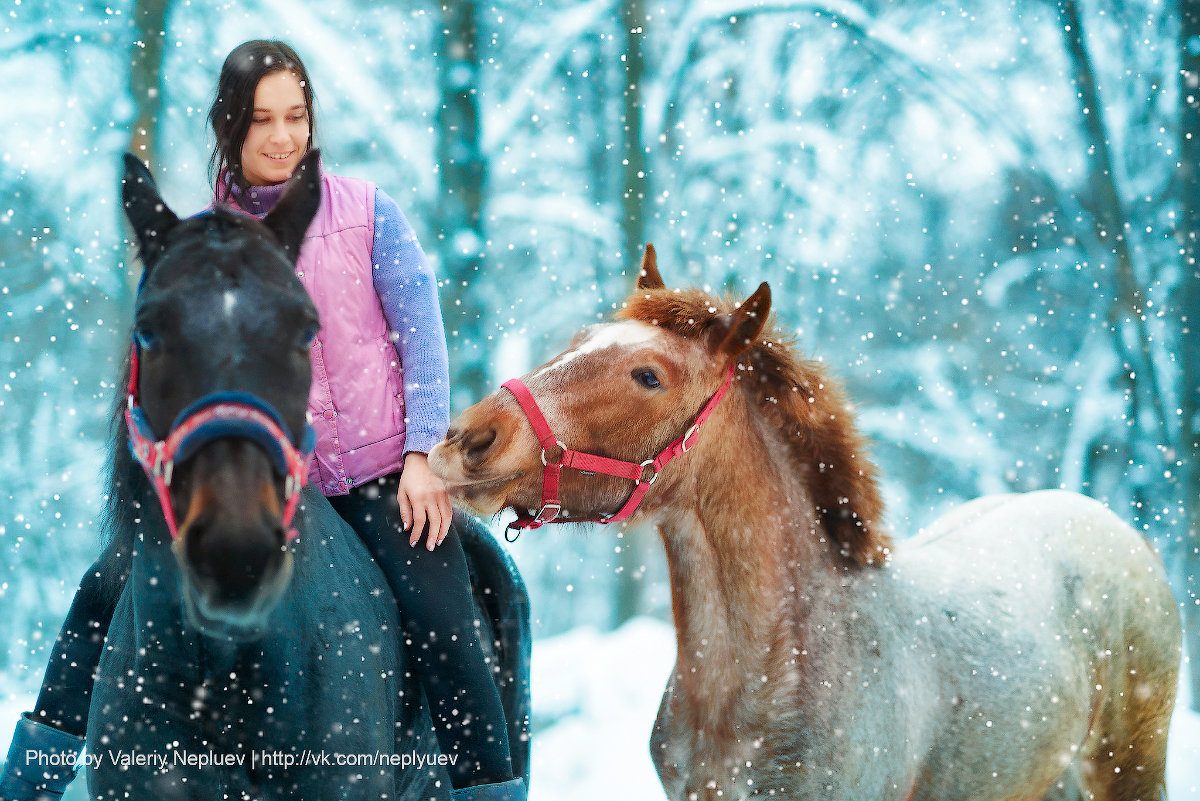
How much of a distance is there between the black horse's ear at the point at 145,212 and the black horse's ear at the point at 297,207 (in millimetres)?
179

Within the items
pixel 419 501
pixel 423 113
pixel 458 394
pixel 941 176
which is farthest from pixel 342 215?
pixel 941 176

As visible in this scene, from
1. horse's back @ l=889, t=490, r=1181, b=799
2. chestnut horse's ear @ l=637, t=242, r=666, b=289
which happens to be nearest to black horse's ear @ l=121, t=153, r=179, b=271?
chestnut horse's ear @ l=637, t=242, r=666, b=289

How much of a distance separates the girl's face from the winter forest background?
11.5 feet

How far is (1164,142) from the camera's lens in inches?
233

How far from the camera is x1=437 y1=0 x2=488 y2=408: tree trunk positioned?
19.7ft

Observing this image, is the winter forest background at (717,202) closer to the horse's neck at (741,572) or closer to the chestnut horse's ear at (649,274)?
the chestnut horse's ear at (649,274)

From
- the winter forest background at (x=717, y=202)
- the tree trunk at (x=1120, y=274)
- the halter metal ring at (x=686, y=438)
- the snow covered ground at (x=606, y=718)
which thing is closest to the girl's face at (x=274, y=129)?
the halter metal ring at (x=686, y=438)

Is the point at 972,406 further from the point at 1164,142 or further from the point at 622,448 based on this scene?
the point at 622,448

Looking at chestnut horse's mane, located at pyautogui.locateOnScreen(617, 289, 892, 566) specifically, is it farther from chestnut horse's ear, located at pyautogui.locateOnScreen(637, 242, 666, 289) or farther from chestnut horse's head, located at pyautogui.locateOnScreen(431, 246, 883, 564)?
chestnut horse's ear, located at pyautogui.locateOnScreen(637, 242, 666, 289)

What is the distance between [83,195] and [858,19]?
6279 mm

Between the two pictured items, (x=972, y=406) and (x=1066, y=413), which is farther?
(x=972, y=406)

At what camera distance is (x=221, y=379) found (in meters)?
1.18

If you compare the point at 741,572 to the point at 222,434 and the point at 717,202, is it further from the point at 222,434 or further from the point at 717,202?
the point at 717,202

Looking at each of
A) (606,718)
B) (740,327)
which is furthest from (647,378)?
(606,718)
